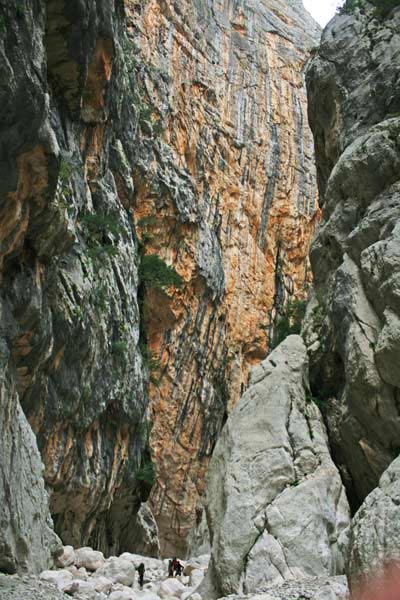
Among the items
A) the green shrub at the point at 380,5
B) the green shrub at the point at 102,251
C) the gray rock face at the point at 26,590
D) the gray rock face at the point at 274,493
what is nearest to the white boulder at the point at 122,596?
the gray rock face at the point at 274,493

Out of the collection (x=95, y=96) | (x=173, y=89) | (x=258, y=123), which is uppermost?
(x=258, y=123)

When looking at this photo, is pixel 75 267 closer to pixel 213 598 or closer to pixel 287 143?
pixel 213 598

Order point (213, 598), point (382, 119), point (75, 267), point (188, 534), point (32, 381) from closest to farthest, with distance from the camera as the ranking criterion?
point (213, 598) → point (32, 381) → point (75, 267) → point (382, 119) → point (188, 534)

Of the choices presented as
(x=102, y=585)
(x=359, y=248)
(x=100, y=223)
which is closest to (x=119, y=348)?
(x=100, y=223)

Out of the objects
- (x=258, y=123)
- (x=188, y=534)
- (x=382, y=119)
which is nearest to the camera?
(x=382, y=119)

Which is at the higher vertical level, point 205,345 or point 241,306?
point 241,306

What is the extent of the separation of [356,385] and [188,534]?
Result: 23.3 m

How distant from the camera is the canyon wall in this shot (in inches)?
529

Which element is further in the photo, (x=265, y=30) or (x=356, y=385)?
(x=265, y=30)

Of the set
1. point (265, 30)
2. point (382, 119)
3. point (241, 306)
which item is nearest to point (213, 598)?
point (382, 119)

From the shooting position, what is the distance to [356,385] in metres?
16.3

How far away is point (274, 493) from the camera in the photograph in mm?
15266

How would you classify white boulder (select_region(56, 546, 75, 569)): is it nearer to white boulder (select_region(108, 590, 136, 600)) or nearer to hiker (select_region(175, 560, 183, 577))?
white boulder (select_region(108, 590, 136, 600))

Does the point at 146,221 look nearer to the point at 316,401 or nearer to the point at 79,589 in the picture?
the point at 316,401
